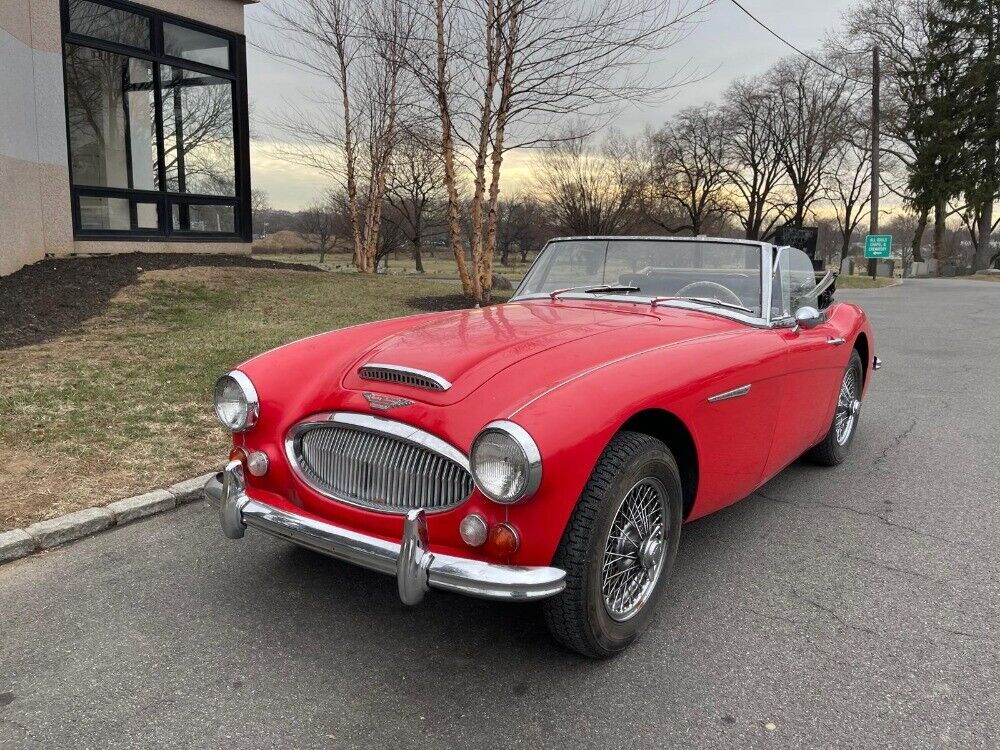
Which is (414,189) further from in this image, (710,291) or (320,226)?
(710,291)

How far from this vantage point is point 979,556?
133 inches

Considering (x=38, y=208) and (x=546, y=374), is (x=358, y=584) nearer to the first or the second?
(x=546, y=374)

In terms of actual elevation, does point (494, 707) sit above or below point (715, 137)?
below

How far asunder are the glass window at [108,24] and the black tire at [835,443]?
12753 mm

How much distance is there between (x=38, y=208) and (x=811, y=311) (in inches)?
456

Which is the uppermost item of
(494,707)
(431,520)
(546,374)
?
(546,374)

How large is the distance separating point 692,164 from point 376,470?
4309cm

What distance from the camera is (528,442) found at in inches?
86.3

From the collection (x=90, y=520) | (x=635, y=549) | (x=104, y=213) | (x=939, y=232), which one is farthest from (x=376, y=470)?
(x=939, y=232)

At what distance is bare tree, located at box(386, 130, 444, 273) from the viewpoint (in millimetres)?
31953

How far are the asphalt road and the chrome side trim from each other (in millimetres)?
807

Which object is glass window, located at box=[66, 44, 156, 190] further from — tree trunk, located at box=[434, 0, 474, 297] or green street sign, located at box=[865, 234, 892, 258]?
green street sign, located at box=[865, 234, 892, 258]

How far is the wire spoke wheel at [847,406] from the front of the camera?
4676 millimetres

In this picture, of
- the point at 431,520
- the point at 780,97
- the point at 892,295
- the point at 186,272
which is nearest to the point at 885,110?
the point at 780,97
